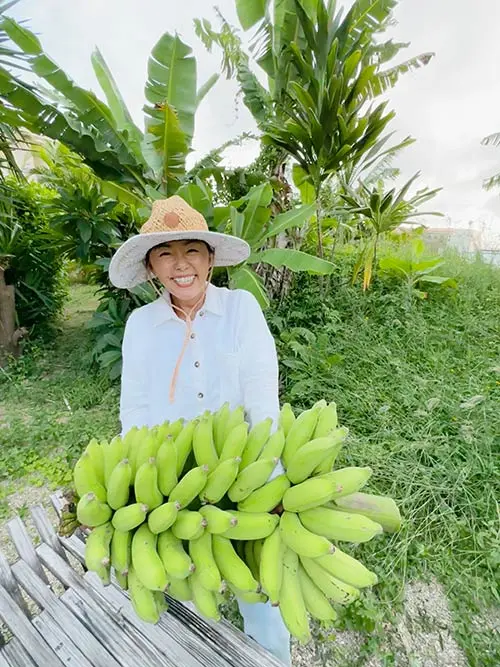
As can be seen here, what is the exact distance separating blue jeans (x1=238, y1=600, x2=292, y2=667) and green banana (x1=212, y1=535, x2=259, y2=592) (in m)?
0.47

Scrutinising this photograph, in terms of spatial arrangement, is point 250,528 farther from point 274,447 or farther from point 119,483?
point 119,483

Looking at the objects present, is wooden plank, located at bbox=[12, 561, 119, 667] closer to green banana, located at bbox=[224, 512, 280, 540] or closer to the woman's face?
green banana, located at bbox=[224, 512, 280, 540]

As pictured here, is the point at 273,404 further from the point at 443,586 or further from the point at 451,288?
the point at 451,288

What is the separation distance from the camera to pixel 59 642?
38.3 inches

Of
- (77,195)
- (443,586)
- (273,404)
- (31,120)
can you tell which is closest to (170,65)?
(31,120)

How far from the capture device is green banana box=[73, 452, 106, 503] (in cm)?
72

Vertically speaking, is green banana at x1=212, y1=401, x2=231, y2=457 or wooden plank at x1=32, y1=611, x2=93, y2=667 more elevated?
green banana at x1=212, y1=401, x2=231, y2=457

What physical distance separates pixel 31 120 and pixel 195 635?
172 inches

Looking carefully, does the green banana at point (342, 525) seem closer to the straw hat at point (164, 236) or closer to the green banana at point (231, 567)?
the green banana at point (231, 567)

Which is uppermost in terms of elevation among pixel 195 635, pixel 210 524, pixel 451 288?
pixel 451 288

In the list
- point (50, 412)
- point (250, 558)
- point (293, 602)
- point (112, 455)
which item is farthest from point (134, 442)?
point (50, 412)

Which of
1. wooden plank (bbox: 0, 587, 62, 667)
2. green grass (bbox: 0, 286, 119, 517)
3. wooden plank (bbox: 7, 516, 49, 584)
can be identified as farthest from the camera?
green grass (bbox: 0, 286, 119, 517)

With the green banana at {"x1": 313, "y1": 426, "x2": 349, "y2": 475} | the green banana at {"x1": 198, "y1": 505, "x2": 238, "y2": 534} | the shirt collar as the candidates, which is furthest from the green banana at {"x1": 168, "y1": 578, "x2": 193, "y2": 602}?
the shirt collar

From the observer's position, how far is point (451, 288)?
178 inches
